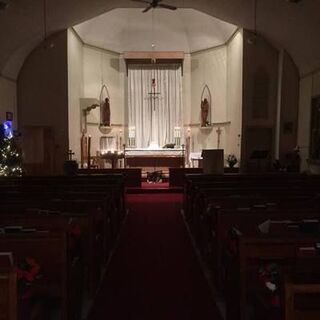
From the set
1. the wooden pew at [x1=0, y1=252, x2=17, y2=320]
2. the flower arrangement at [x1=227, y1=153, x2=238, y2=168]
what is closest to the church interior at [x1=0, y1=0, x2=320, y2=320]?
the wooden pew at [x1=0, y1=252, x2=17, y2=320]

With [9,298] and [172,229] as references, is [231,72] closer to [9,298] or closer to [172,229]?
[172,229]

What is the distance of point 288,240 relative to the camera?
271cm

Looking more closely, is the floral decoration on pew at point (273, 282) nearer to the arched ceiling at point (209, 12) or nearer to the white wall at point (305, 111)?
the arched ceiling at point (209, 12)

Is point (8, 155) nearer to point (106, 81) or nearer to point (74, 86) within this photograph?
point (74, 86)

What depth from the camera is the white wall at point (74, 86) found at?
1236cm

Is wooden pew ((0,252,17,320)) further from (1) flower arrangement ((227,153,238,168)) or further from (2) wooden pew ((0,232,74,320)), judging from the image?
(1) flower arrangement ((227,153,238,168))

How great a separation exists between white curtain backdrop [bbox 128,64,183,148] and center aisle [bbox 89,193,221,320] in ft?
29.1

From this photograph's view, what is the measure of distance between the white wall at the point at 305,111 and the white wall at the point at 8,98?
8.60 metres

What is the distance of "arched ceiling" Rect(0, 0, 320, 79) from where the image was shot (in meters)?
9.53

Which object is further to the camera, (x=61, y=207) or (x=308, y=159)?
(x=308, y=159)

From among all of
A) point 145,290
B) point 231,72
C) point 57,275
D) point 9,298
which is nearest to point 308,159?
point 231,72

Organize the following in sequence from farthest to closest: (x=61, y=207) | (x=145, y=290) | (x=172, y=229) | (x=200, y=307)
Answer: (x=172, y=229)
(x=61, y=207)
(x=145, y=290)
(x=200, y=307)

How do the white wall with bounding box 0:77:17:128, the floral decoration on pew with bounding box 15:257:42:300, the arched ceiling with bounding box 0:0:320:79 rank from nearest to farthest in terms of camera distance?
the floral decoration on pew with bounding box 15:257:42:300 < the arched ceiling with bounding box 0:0:320:79 < the white wall with bounding box 0:77:17:128

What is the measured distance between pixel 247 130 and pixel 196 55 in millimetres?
4058
